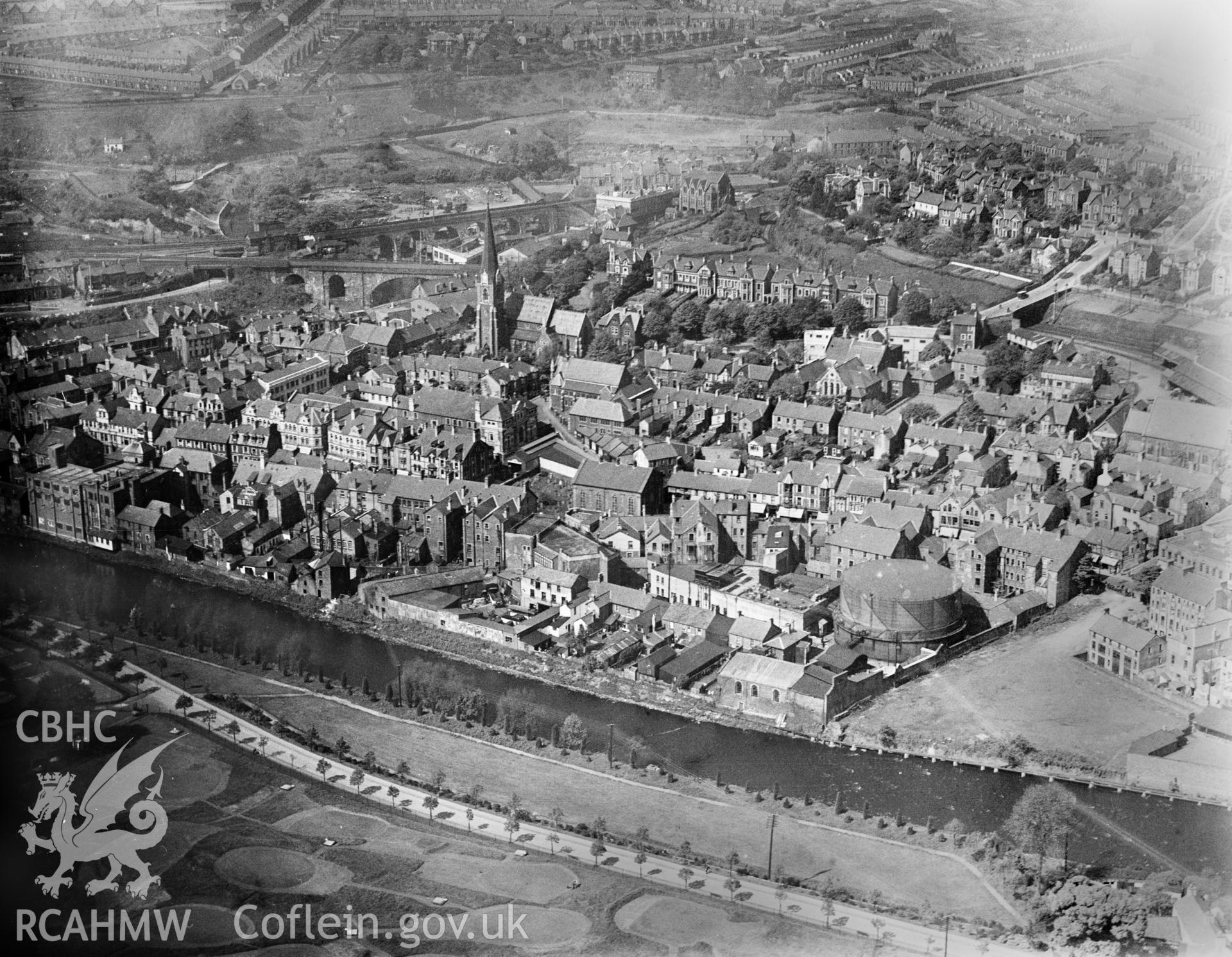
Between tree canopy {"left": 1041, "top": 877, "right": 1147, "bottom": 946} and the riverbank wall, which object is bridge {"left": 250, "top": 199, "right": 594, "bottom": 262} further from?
tree canopy {"left": 1041, "top": 877, "right": 1147, "bottom": 946}

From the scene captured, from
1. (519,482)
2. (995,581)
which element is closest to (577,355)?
(519,482)

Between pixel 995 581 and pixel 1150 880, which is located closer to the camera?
pixel 1150 880

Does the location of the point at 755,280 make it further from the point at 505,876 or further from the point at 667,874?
the point at 505,876

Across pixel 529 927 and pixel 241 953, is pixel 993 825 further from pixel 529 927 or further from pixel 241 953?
pixel 241 953

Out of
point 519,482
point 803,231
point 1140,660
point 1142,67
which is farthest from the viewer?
point 803,231

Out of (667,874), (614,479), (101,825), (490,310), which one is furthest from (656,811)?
(490,310)

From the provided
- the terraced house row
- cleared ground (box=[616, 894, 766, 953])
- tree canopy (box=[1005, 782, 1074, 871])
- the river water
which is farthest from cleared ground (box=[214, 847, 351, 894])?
the terraced house row

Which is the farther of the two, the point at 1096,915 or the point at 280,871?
the point at 280,871
